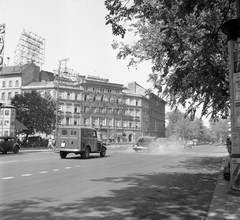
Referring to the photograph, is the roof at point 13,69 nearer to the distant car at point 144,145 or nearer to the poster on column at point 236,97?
the distant car at point 144,145

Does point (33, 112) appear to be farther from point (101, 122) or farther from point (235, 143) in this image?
point (235, 143)

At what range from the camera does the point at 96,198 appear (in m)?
7.25

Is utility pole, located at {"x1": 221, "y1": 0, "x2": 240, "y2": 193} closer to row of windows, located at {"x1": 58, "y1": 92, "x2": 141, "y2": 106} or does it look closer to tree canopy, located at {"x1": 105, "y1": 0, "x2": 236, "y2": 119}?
tree canopy, located at {"x1": 105, "y1": 0, "x2": 236, "y2": 119}

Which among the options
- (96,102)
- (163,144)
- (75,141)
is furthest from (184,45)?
(96,102)

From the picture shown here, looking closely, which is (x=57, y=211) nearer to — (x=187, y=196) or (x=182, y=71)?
(x=187, y=196)

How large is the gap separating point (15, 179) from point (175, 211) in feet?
21.2

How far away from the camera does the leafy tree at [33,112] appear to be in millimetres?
50250

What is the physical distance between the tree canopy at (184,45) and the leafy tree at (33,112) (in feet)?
123

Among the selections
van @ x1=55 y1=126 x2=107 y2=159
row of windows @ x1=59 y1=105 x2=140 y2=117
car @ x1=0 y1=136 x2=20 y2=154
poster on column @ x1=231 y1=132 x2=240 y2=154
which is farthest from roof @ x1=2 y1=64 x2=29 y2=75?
poster on column @ x1=231 y1=132 x2=240 y2=154

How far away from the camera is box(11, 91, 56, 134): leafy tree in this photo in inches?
1978

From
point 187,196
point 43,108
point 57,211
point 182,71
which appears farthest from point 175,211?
point 43,108

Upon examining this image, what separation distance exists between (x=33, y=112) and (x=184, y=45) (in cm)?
4201

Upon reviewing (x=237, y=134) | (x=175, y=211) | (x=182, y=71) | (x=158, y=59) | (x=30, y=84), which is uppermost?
(x=30, y=84)

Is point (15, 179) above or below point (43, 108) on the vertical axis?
below
